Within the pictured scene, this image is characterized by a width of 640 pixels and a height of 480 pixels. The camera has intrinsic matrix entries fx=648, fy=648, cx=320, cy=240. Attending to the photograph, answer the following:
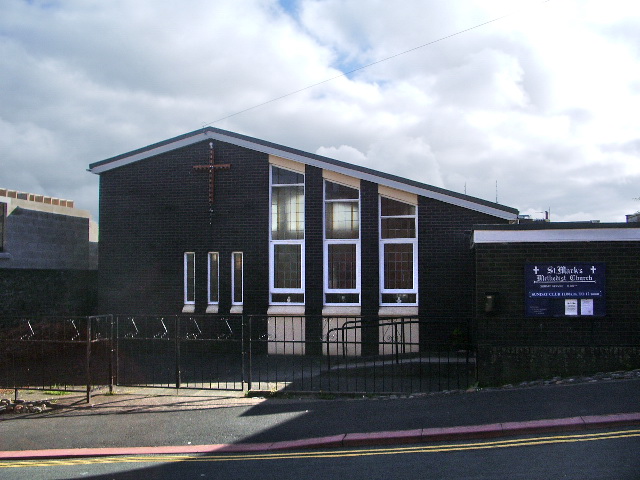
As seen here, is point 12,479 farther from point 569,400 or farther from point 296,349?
point 296,349

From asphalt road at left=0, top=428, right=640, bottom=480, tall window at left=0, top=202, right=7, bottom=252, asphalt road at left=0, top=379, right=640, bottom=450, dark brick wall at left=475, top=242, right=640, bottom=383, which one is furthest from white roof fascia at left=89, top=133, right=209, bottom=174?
asphalt road at left=0, top=428, right=640, bottom=480

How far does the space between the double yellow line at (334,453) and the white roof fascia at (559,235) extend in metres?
4.41

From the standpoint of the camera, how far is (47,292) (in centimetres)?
1892

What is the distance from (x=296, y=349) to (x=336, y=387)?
4612 mm

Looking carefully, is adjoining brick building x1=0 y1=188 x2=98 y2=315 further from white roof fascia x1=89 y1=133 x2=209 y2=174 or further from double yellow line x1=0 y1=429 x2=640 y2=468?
double yellow line x1=0 y1=429 x2=640 y2=468

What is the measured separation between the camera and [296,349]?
1642cm

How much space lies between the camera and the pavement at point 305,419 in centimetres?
846

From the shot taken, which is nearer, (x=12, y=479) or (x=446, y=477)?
(x=446, y=477)

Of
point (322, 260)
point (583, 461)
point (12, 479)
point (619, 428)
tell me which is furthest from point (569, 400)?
point (322, 260)

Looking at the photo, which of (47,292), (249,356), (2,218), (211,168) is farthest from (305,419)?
(2,218)

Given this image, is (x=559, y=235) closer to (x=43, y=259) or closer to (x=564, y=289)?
(x=564, y=289)

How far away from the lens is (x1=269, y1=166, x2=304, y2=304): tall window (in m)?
17.1

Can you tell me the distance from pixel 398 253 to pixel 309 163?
10.7ft

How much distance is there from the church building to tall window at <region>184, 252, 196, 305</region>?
3cm
